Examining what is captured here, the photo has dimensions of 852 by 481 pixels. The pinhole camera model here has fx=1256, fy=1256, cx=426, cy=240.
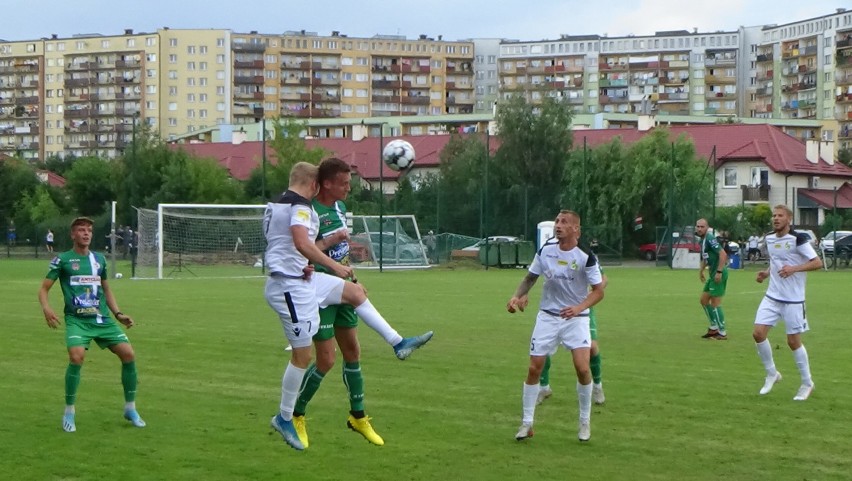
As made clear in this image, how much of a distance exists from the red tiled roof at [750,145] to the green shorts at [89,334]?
7226cm

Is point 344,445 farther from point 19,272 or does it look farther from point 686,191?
point 686,191

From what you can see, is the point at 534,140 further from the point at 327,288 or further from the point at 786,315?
the point at 327,288

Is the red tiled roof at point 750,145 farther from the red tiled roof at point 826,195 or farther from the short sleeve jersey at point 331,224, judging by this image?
the short sleeve jersey at point 331,224

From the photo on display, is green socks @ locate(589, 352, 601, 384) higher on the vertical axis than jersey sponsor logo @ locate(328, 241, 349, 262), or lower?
lower

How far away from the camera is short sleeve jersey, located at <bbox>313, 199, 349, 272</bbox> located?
9.30m

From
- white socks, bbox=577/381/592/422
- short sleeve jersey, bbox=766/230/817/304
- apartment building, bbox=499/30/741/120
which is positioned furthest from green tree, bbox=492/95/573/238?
apartment building, bbox=499/30/741/120

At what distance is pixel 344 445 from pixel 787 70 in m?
151

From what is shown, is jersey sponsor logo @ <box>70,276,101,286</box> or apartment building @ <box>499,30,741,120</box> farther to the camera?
apartment building @ <box>499,30,741,120</box>

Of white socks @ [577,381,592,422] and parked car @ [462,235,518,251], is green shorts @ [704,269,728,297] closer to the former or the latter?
white socks @ [577,381,592,422]

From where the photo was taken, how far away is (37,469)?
334 inches

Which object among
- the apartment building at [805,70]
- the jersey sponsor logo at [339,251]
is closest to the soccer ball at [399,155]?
the jersey sponsor logo at [339,251]

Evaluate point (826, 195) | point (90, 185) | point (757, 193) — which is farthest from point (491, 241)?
point (826, 195)

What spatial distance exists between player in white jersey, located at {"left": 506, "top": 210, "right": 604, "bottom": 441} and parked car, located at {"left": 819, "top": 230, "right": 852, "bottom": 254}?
42.9 meters

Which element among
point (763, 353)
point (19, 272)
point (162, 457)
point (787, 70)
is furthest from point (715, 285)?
point (787, 70)
